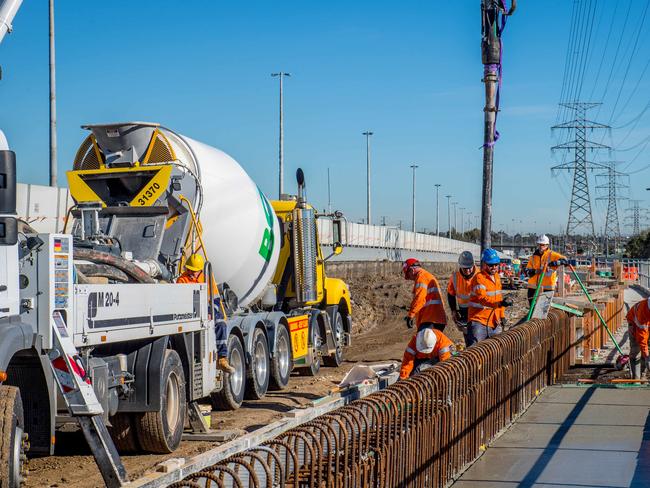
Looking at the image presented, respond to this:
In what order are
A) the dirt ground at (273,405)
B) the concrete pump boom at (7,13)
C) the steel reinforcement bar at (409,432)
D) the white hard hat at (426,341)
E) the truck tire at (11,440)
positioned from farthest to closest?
the white hard hat at (426,341)
the dirt ground at (273,405)
the concrete pump boom at (7,13)
the truck tire at (11,440)
the steel reinforcement bar at (409,432)

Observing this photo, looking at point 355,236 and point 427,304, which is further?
point 355,236

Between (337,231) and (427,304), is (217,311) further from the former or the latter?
(337,231)

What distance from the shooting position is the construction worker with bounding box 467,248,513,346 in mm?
12984

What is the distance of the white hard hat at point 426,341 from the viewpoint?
1142 centimetres

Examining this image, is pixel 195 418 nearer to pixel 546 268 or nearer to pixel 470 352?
pixel 470 352

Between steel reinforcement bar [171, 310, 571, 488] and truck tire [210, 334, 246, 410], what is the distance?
3.88m

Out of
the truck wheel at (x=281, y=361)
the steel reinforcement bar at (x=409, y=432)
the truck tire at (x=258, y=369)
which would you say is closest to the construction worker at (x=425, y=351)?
the steel reinforcement bar at (x=409, y=432)

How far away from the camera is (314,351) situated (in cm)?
1811

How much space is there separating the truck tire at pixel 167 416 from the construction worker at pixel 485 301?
437 centimetres

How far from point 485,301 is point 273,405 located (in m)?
3.55

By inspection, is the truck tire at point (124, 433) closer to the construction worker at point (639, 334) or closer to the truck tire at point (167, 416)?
the truck tire at point (167, 416)

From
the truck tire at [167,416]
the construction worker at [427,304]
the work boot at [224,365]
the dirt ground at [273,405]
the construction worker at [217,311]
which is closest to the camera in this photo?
the dirt ground at [273,405]

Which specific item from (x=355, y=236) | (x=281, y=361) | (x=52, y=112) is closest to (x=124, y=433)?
(x=281, y=361)

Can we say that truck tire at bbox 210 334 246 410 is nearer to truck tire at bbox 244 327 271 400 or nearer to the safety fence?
truck tire at bbox 244 327 271 400
